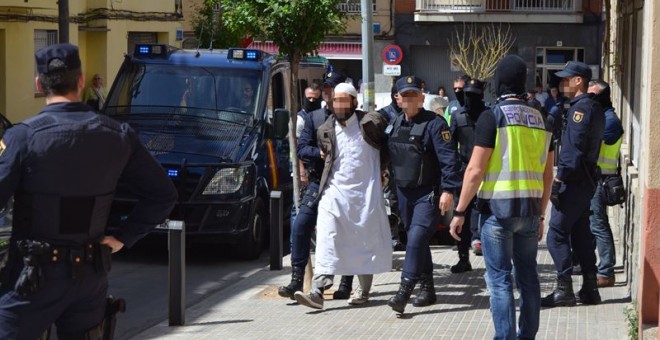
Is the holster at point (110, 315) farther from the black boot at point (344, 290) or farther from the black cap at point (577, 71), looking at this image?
the black cap at point (577, 71)

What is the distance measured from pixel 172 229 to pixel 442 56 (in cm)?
3506

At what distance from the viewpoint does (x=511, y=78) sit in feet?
23.0

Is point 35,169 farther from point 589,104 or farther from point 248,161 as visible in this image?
point 248,161

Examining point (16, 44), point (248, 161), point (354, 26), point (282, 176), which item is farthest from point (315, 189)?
point (354, 26)

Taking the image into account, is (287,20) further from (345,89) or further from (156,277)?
(156,277)

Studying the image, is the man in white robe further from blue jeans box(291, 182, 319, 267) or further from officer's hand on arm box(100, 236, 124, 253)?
officer's hand on arm box(100, 236, 124, 253)

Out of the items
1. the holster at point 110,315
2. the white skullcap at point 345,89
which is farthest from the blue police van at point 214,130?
the holster at point 110,315

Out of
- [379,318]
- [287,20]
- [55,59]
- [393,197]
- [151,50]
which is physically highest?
[287,20]

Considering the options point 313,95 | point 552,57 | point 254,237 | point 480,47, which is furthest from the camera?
point 552,57

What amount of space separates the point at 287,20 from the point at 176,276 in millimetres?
2939

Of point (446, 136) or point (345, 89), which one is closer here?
point (446, 136)

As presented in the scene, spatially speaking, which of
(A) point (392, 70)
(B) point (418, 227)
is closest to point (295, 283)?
(B) point (418, 227)

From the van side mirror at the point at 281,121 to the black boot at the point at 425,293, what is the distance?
3.30 metres

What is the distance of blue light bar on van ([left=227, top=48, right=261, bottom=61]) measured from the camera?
13227 mm
